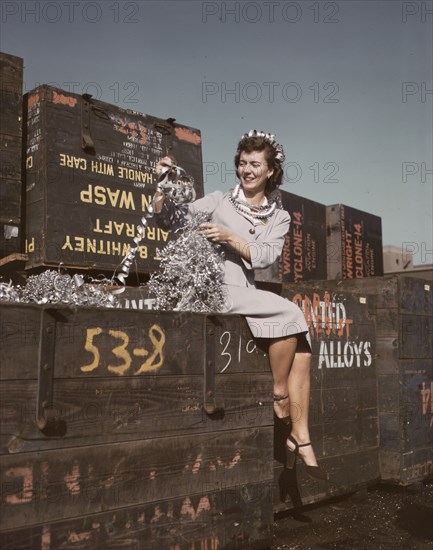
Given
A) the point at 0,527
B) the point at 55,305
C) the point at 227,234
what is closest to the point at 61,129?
the point at 227,234

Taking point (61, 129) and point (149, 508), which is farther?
point (61, 129)

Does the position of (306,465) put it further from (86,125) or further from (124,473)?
(86,125)

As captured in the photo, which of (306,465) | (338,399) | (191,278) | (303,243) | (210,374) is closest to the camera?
(210,374)

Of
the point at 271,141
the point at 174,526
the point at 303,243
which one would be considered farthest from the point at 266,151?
the point at 303,243

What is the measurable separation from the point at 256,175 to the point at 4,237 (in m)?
1.80

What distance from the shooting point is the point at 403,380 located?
17.0 feet

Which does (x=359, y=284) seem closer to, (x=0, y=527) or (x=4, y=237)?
(x=4, y=237)

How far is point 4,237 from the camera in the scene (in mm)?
4102

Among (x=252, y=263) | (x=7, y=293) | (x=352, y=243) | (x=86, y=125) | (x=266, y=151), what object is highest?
(x=352, y=243)

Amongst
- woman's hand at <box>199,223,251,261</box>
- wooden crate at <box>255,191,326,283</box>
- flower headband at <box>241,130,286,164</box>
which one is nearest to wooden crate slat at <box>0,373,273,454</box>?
woman's hand at <box>199,223,251,261</box>

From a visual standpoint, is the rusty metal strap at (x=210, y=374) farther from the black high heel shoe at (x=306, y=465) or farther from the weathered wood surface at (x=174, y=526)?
the black high heel shoe at (x=306, y=465)

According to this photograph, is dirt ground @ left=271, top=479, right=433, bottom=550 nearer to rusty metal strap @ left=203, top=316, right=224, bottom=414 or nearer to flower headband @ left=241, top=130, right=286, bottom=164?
rusty metal strap @ left=203, top=316, right=224, bottom=414

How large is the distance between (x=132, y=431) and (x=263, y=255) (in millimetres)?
1230

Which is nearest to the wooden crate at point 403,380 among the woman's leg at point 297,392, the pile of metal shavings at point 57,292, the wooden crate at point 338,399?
the wooden crate at point 338,399
